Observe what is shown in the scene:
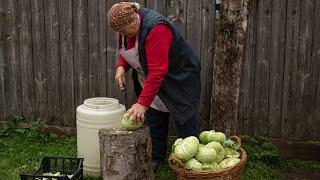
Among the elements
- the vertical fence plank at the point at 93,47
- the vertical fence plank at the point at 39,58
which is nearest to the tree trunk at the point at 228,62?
the vertical fence plank at the point at 93,47

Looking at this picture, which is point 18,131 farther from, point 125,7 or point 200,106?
point 125,7

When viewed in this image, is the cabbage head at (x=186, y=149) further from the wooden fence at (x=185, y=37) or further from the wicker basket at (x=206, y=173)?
the wooden fence at (x=185, y=37)

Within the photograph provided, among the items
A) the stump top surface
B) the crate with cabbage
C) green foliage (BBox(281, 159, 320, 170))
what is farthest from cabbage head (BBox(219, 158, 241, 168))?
green foliage (BBox(281, 159, 320, 170))

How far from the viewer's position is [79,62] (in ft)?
21.4

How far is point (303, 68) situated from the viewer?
606cm

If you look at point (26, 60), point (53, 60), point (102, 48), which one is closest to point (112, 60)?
point (102, 48)

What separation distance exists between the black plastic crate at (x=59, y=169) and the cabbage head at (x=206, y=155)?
4.18 feet

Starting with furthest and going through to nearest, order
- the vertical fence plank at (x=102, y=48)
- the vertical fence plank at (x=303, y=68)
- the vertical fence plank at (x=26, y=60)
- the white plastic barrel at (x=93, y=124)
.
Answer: the vertical fence plank at (x=26, y=60) < the vertical fence plank at (x=102, y=48) < the vertical fence plank at (x=303, y=68) < the white plastic barrel at (x=93, y=124)

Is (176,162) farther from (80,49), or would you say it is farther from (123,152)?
(80,49)

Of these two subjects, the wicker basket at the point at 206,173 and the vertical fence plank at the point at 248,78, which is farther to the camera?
the vertical fence plank at the point at 248,78

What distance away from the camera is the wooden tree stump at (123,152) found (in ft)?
15.4

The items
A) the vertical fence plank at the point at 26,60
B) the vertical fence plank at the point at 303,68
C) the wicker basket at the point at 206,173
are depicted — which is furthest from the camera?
the vertical fence plank at the point at 26,60

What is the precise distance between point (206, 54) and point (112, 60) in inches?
46.5

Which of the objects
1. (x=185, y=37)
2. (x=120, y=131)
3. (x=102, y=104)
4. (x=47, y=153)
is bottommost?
(x=47, y=153)
